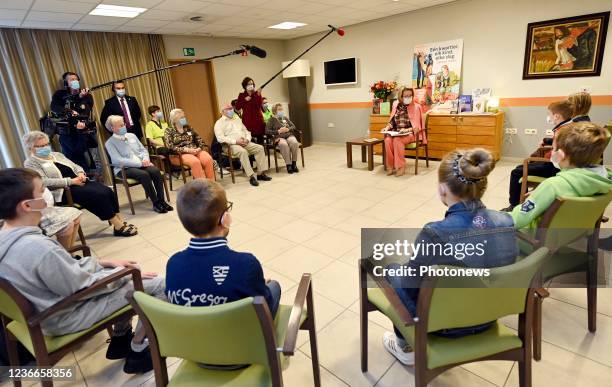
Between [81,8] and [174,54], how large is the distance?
7.45 ft

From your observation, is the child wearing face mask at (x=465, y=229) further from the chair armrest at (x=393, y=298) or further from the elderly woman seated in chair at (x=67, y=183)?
the elderly woman seated in chair at (x=67, y=183)

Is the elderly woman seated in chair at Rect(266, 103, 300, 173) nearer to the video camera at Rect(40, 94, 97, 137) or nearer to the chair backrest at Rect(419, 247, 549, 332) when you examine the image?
the video camera at Rect(40, 94, 97, 137)

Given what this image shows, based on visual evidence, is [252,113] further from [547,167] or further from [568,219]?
[568,219]

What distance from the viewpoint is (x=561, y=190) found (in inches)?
63.0

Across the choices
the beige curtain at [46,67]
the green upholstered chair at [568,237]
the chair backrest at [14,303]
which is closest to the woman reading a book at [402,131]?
the green upholstered chair at [568,237]

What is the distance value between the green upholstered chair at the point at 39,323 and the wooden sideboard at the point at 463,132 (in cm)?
480

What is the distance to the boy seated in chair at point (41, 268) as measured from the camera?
4.12ft

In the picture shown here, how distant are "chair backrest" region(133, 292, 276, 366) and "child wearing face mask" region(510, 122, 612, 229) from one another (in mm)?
1255

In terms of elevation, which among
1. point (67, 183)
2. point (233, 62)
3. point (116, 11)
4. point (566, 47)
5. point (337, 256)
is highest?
point (116, 11)

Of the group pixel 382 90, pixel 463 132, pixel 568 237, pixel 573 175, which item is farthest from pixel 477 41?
pixel 568 237

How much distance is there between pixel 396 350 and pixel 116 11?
15.6ft

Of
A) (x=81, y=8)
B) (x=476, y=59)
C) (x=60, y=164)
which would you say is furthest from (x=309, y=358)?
(x=476, y=59)

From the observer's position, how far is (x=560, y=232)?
5.17ft

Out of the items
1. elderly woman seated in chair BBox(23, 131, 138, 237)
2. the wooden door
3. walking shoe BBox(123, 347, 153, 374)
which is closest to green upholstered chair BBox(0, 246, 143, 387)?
walking shoe BBox(123, 347, 153, 374)
